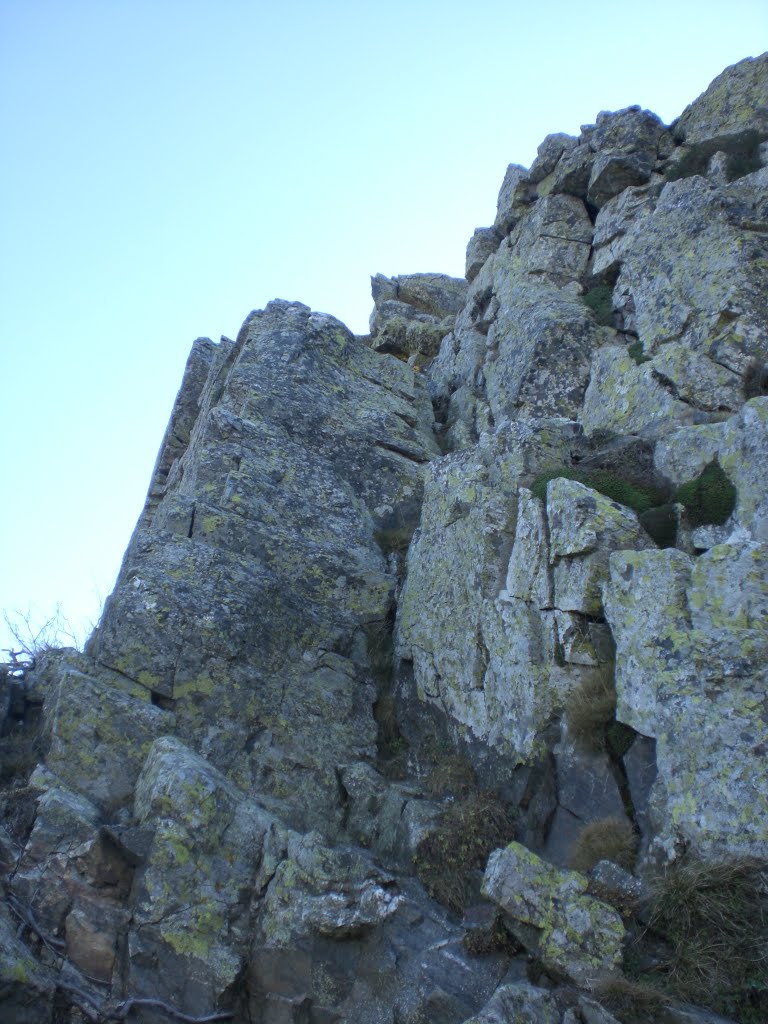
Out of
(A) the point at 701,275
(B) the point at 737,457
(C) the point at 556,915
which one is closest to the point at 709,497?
(B) the point at 737,457

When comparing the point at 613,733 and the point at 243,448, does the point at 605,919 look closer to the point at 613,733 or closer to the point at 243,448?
the point at 613,733

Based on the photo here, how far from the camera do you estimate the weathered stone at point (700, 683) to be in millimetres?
9148

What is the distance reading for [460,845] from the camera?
11.4 metres

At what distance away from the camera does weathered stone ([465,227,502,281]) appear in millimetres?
27125

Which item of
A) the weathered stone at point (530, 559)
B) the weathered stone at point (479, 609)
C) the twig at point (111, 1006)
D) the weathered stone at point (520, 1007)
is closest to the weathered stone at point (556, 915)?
the weathered stone at point (520, 1007)

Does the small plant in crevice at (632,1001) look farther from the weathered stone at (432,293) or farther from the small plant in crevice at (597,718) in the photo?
the weathered stone at (432,293)

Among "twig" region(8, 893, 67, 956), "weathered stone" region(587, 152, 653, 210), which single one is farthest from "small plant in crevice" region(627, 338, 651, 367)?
"twig" region(8, 893, 67, 956)

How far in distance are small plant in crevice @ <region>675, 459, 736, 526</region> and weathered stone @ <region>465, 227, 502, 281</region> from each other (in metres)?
16.1

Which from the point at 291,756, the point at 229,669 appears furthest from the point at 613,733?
the point at 229,669

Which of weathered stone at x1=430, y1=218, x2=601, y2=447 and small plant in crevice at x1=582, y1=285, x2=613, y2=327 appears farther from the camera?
small plant in crevice at x1=582, y1=285, x2=613, y2=327

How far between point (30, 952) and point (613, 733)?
7.60m

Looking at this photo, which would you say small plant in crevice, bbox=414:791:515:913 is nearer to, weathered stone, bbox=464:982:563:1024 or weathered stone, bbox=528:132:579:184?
weathered stone, bbox=464:982:563:1024

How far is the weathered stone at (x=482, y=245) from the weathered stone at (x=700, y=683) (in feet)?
59.7

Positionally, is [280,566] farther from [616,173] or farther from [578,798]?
[616,173]
